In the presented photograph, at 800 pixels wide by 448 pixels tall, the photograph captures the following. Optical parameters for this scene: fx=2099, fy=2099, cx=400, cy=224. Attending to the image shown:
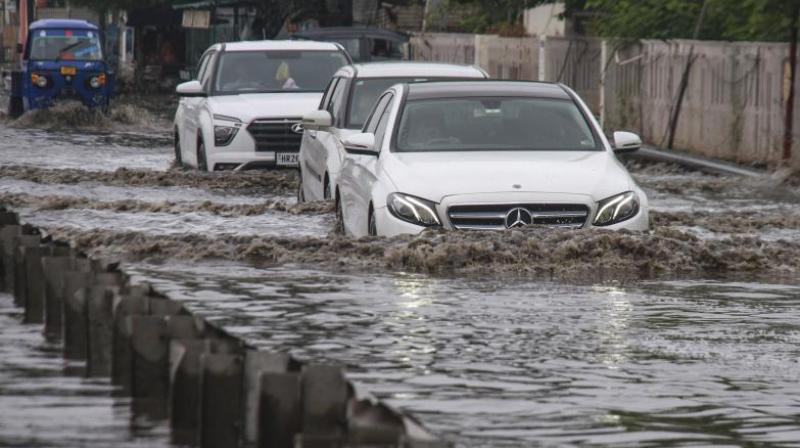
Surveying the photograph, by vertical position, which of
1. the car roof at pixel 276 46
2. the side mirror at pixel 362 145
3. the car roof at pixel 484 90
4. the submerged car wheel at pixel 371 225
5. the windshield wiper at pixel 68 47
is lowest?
the windshield wiper at pixel 68 47

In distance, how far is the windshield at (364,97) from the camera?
59.9ft

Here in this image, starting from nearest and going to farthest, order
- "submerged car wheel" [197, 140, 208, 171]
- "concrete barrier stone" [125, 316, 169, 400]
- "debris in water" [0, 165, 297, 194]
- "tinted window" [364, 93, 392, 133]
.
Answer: "concrete barrier stone" [125, 316, 169, 400], "tinted window" [364, 93, 392, 133], "debris in water" [0, 165, 297, 194], "submerged car wheel" [197, 140, 208, 171]

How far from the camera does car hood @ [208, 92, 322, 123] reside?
22.6m

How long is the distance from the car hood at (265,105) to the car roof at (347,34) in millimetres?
16237

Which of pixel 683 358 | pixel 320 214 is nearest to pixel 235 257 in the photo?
pixel 320 214

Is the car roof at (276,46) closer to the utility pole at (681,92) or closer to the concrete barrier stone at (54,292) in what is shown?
the utility pole at (681,92)

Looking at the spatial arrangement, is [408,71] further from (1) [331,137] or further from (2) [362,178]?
(2) [362,178]

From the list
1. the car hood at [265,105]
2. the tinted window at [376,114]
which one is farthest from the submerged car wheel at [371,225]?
the car hood at [265,105]

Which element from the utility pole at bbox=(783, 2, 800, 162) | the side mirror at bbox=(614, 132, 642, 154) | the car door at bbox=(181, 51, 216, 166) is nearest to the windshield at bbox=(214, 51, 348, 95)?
the car door at bbox=(181, 51, 216, 166)

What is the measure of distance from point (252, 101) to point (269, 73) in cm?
83

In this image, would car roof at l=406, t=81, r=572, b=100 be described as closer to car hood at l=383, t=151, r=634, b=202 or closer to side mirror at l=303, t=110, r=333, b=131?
car hood at l=383, t=151, r=634, b=202

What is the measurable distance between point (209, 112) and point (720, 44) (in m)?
8.57

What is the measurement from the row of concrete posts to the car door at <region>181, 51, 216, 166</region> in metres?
13.3

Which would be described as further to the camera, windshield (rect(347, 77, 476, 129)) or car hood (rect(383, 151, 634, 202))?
windshield (rect(347, 77, 476, 129))
